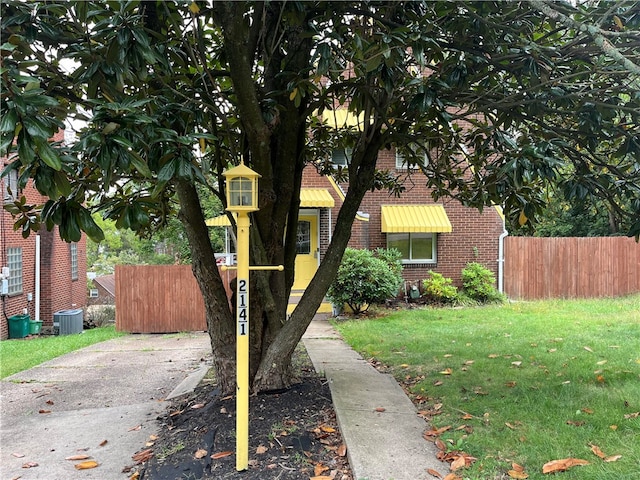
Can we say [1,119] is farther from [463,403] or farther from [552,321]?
[552,321]

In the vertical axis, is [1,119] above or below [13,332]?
above

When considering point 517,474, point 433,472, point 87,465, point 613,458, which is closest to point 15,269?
point 87,465

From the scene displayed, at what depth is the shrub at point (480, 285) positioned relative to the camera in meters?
Result: 13.3

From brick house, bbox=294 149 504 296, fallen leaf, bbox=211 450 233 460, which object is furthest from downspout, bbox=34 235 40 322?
fallen leaf, bbox=211 450 233 460

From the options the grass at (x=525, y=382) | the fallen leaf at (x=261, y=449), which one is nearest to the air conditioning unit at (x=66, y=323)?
the grass at (x=525, y=382)

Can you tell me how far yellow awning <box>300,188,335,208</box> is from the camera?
12.2 meters

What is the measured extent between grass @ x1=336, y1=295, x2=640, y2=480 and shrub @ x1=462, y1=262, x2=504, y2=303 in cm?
275

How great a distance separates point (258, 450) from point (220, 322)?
1587 mm

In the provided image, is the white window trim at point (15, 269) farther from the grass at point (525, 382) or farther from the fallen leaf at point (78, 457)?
the fallen leaf at point (78, 457)

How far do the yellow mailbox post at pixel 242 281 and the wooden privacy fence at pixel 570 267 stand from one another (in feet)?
40.3

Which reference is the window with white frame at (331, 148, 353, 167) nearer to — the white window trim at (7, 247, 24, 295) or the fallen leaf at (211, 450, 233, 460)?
the fallen leaf at (211, 450, 233, 460)

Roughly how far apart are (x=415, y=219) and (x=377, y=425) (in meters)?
9.52

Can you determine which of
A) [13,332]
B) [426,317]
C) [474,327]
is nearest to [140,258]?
[13,332]

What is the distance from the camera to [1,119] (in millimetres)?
2162
